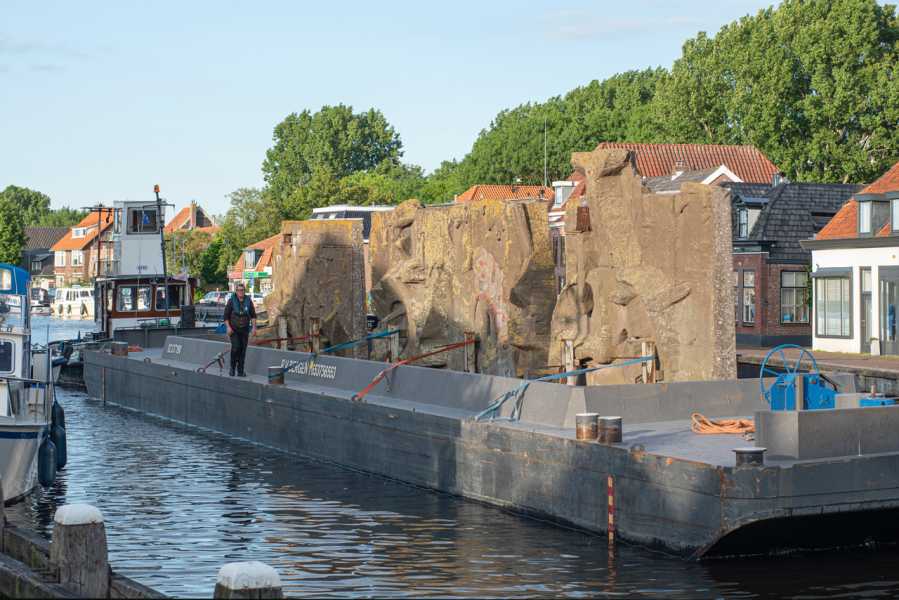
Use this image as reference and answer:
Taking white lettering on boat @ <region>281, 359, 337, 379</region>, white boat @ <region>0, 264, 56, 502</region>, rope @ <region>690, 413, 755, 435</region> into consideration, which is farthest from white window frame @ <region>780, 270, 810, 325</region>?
white boat @ <region>0, 264, 56, 502</region>

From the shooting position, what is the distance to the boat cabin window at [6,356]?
2136 cm

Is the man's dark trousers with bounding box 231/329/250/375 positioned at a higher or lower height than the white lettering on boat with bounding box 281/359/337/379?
higher

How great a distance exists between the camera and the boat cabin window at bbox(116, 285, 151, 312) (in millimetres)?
44250

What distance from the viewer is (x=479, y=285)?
91.5ft

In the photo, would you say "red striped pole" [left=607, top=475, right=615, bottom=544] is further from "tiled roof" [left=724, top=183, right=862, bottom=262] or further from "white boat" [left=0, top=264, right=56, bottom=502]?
"tiled roof" [left=724, top=183, right=862, bottom=262]

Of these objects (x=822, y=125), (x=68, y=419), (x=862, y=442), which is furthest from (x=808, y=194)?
(x=862, y=442)

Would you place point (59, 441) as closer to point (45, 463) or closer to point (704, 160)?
point (45, 463)

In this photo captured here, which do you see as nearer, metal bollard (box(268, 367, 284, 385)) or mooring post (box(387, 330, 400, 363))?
metal bollard (box(268, 367, 284, 385))

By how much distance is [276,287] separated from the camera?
3641 centimetres

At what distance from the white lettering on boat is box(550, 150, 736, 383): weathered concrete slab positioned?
614 cm

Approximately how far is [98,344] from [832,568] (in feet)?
106

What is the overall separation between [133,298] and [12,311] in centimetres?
2235

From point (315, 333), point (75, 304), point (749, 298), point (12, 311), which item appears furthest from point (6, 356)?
point (75, 304)

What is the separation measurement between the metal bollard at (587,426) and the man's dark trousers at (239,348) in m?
13.8
